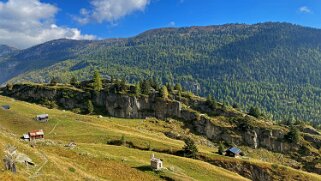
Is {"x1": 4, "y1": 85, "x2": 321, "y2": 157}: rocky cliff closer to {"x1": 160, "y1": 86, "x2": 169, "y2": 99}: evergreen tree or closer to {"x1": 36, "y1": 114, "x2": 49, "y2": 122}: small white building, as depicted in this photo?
{"x1": 160, "y1": 86, "x2": 169, "y2": 99}: evergreen tree

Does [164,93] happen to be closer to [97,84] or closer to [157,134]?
[97,84]

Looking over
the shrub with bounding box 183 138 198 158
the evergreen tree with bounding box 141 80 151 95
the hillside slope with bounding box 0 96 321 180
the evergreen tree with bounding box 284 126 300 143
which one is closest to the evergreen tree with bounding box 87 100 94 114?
the hillside slope with bounding box 0 96 321 180

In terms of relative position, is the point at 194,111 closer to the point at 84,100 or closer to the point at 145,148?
the point at 84,100

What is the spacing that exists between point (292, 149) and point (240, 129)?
23865mm

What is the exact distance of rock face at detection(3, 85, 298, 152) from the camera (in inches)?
6186

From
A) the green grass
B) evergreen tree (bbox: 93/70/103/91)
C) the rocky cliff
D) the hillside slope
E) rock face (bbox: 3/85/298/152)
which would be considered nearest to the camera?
the hillside slope

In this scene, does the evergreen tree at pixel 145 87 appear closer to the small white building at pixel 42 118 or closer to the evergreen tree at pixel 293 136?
the small white building at pixel 42 118

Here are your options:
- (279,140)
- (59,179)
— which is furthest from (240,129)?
(59,179)

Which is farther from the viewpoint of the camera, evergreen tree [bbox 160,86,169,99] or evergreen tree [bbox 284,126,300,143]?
evergreen tree [bbox 160,86,169,99]

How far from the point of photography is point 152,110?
167375 millimetres

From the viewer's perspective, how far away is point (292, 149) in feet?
503

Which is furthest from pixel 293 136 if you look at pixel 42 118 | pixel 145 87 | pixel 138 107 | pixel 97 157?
pixel 97 157

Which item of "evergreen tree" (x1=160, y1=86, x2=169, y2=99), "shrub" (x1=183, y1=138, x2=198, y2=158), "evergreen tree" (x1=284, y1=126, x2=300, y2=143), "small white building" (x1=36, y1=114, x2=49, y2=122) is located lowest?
"evergreen tree" (x1=284, y1=126, x2=300, y2=143)

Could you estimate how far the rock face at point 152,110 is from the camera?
15712 cm
